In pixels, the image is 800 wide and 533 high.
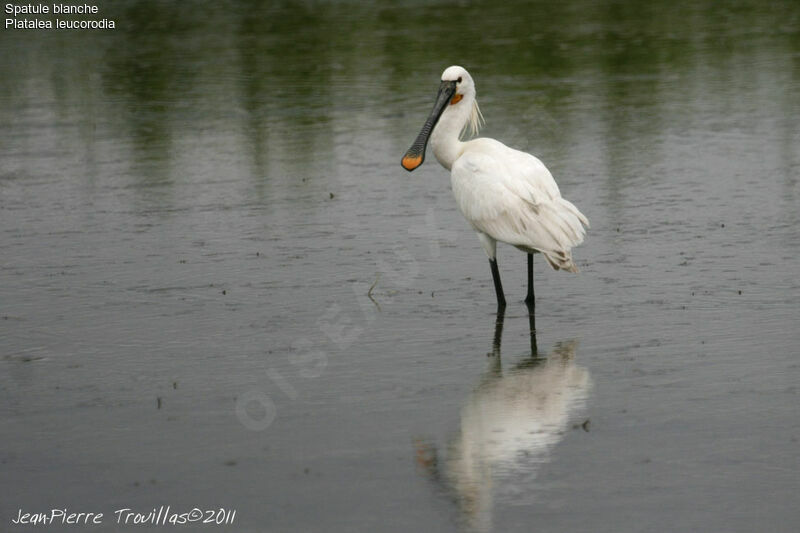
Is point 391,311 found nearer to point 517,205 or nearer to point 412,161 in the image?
point 517,205

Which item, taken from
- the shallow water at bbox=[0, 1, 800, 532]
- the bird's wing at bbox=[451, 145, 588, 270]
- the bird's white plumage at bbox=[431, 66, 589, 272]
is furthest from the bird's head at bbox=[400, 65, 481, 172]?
the shallow water at bbox=[0, 1, 800, 532]

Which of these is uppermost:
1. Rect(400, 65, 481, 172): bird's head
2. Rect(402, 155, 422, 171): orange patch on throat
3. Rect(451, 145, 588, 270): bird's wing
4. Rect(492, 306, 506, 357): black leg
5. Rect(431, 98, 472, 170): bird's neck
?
Rect(400, 65, 481, 172): bird's head

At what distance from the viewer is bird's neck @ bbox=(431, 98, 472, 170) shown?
1063cm

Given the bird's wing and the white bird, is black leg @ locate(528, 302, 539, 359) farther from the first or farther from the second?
the bird's wing

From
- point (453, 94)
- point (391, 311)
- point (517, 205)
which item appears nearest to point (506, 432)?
point (391, 311)

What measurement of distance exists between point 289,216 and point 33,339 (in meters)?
3.92

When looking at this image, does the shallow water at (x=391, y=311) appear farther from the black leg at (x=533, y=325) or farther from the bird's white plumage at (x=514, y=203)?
the bird's white plumage at (x=514, y=203)

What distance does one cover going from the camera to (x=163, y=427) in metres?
7.31

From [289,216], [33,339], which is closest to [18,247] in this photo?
[289,216]

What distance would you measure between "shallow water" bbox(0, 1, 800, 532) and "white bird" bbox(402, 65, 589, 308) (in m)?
0.38

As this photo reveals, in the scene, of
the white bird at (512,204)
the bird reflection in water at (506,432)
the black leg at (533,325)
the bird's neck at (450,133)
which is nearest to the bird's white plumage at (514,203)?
the white bird at (512,204)

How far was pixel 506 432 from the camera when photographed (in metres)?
6.95

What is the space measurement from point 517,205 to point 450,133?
50.7 inches

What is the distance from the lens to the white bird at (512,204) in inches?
371
